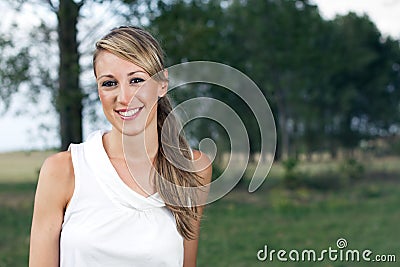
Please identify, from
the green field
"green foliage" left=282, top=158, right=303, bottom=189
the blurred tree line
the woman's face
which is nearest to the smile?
the woman's face

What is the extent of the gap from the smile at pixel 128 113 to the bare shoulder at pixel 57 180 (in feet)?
0.49

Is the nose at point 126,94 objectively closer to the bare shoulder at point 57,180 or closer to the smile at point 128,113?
the smile at point 128,113

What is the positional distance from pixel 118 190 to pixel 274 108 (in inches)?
386

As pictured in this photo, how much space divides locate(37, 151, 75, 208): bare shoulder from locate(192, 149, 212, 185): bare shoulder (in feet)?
1.02

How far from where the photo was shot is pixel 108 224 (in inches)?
45.9

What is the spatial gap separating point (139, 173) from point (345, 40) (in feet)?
35.5

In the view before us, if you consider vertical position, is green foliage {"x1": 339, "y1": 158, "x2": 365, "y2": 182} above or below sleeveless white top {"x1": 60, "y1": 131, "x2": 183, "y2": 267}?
above

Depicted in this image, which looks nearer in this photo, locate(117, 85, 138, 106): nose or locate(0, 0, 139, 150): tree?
locate(117, 85, 138, 106): nose

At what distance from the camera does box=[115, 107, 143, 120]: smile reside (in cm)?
122

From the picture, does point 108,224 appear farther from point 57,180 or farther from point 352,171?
point 352,171

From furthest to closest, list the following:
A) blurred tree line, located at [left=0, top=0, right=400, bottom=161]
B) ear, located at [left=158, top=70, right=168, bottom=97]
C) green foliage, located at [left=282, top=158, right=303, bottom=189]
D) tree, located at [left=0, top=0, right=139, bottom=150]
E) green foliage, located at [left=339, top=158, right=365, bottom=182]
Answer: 1. blurred tree line, located at [left=0, top=0, right=400, bottom=161]
2. green foliage, located at [left=339, top=158, right=365, bottom=182]
3. green foliage, located at [left=282, top=158, right=303, bottom=189]
4. tree, located at [left=0, top=0, right=139, bottom=150]
5. ear, located at [left=158, top=70, right=168, bottom=97]

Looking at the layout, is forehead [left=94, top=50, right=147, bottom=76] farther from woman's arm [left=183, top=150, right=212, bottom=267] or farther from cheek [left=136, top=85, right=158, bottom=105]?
woman's arm [left=183, top=150, right=212, bottom=267]

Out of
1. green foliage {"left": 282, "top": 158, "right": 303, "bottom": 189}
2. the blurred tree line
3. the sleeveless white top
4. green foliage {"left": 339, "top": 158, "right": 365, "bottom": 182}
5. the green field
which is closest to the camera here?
the sleeveless white top

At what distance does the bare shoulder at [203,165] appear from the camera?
137 cm
